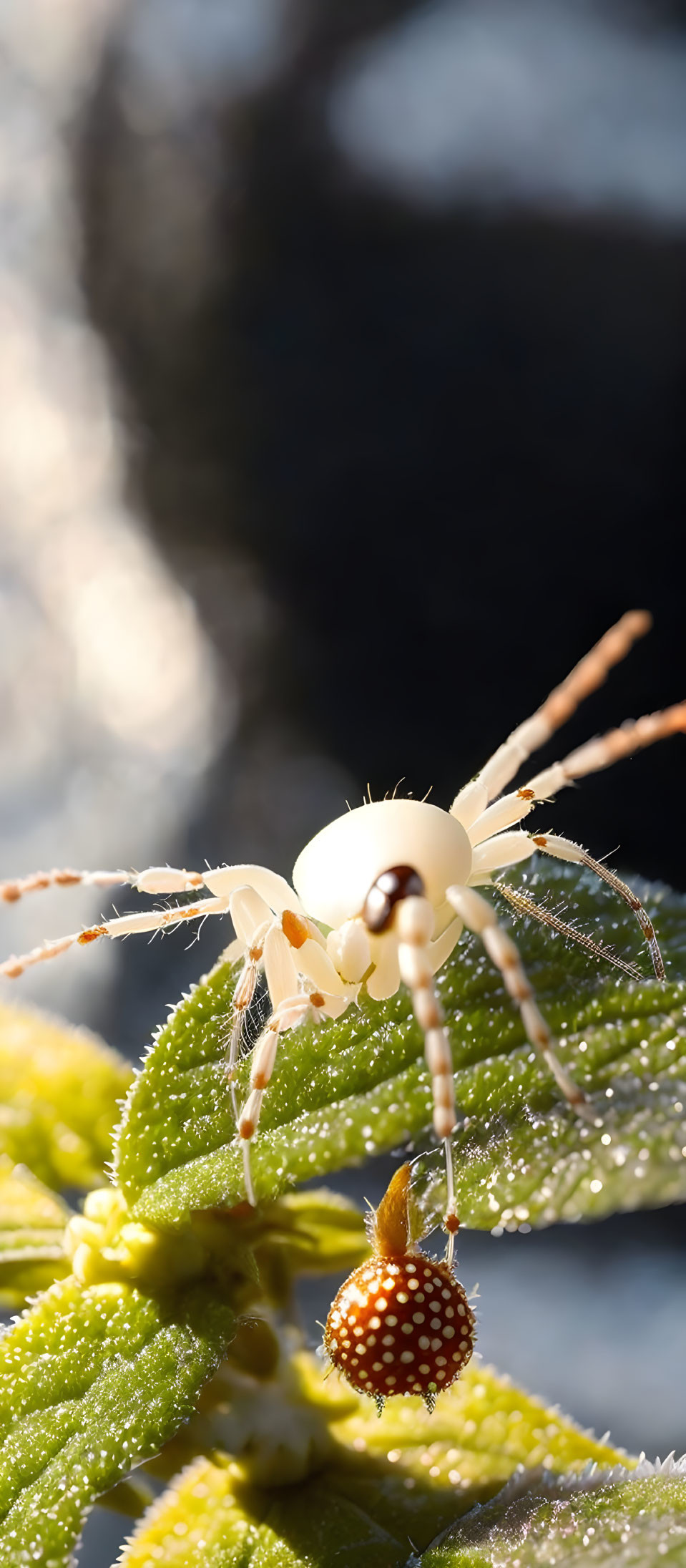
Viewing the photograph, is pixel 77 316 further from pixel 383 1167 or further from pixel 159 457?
pixel 383 1167

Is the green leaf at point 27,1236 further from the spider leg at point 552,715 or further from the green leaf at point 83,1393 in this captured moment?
the spider leg at point 552,715

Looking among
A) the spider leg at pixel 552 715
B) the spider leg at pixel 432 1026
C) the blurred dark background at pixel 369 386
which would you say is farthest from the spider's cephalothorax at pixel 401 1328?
the blurred dark background at pixel 369 386

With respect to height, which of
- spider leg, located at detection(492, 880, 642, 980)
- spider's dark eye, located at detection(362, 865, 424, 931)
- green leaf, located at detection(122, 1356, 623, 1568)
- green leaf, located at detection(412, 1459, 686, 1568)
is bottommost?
green leaf, located at detection(412, 1459, 686, 1568)

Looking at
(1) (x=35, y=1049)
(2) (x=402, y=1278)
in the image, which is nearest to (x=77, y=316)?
(1) (x=35, y=1049)

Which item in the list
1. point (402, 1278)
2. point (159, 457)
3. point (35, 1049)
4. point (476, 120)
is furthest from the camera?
point (159, 457)

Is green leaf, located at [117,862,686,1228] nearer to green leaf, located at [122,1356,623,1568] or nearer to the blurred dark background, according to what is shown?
green leaf, located at [122,1356,623,1568]

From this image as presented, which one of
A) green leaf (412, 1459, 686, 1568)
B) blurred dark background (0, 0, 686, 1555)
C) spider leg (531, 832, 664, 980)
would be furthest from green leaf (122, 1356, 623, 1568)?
blurred dark background (0, 0, 686, 1555)
